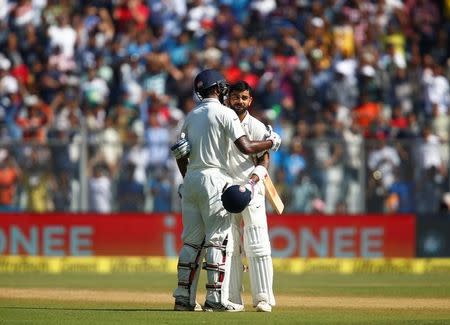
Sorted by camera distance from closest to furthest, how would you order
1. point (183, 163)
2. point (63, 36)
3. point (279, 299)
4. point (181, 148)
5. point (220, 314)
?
point (220, 314), point (181, 148), point (183, 163), point (279, 299), point (63, 36)

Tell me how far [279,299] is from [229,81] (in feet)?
30.0

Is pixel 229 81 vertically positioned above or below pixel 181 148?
above

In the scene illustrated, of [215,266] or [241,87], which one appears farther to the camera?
[241,87]

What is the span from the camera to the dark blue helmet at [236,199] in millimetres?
10273

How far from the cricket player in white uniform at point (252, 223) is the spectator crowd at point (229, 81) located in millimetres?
8134

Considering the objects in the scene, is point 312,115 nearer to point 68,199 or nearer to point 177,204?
point 177,204

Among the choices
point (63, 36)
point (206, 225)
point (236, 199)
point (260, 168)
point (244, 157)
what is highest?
point (63, 36)

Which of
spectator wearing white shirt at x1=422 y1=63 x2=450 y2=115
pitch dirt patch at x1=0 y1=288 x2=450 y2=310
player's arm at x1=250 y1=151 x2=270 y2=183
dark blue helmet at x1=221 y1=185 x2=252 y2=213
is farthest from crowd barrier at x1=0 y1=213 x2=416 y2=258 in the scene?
dark blue helmet at x1=221 y1=185 x2=252 y2=213

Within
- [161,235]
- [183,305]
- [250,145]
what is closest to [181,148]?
[250,145]

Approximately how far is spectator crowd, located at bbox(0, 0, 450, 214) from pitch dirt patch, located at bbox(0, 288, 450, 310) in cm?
543

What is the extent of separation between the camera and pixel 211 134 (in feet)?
35.3

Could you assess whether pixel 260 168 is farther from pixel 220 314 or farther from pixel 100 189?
pixel 100 189

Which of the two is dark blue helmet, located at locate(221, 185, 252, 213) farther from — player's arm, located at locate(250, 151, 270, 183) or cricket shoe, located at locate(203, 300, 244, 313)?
cricket shoe, located at locate(203, 300, 244, 313)

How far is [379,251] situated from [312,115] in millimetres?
2657
